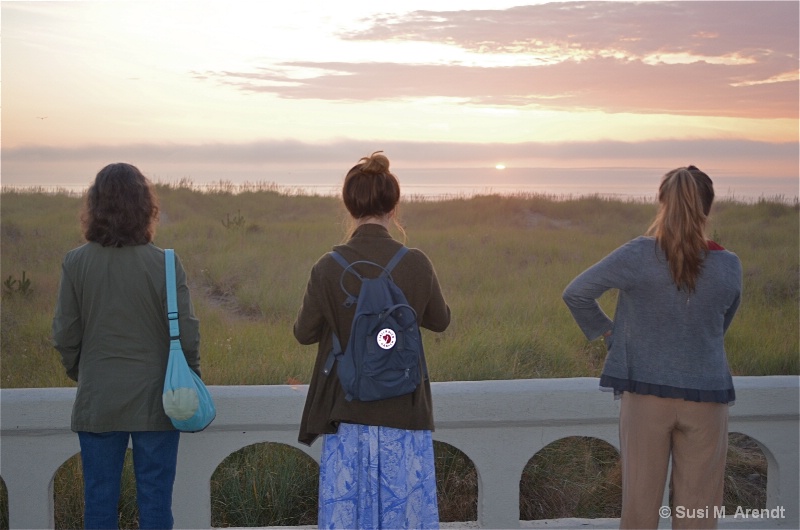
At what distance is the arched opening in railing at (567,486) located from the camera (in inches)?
214

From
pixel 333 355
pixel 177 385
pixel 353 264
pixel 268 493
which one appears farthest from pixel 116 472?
pixel 268 493

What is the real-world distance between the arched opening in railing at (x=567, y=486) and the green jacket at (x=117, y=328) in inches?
119

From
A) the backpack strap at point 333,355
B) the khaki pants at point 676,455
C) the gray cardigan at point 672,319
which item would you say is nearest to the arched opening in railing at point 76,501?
the backpack strap at point 333,355

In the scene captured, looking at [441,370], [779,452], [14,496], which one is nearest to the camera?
[14,496]

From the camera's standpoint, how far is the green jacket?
3303 millimetres

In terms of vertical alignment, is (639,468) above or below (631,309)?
below

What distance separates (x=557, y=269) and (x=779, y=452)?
26.9 feet

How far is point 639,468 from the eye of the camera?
3.37 meters

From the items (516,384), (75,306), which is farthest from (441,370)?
(75,306)

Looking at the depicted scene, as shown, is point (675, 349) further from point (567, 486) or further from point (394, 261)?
point (567, 486)

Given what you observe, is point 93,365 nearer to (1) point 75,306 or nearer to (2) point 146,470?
(1) point 75,306

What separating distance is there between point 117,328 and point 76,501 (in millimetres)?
2439

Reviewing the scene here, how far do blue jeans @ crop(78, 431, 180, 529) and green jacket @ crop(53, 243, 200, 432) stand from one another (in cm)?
8

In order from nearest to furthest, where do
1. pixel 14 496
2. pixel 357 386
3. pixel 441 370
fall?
1. pixel 357 386
2. pixel 14 496
3. pixel 441 370
